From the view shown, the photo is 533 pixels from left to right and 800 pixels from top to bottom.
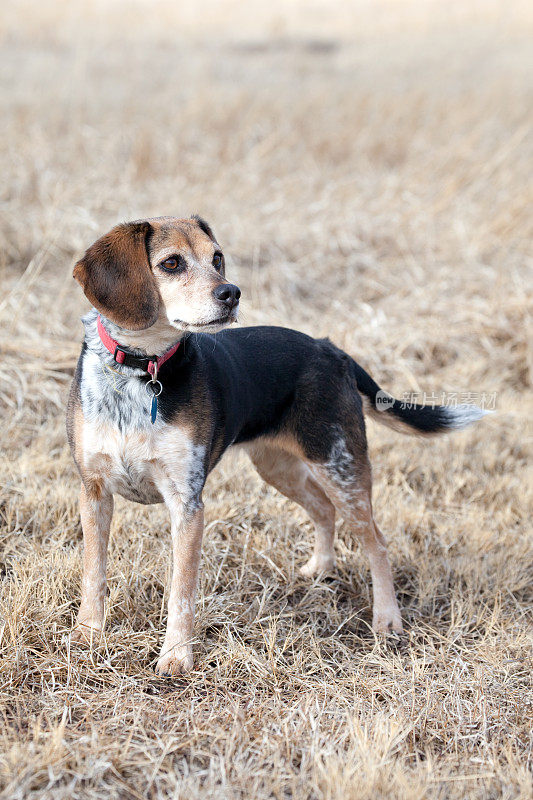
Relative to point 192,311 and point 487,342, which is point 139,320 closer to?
point 192,311

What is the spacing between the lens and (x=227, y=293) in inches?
120

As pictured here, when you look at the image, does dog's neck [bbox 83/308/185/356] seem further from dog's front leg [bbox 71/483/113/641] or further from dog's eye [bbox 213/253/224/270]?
dog's front leg [bbox 71/483/113/641]

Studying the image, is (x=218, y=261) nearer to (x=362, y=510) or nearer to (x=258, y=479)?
(x=362, y=510)

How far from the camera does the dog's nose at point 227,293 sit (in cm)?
303

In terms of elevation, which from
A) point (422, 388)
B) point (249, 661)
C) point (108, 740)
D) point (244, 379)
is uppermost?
point (244, 379)

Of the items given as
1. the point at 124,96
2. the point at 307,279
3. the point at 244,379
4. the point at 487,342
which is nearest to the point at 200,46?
the point at 124,96

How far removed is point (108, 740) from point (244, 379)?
1631 millimetres

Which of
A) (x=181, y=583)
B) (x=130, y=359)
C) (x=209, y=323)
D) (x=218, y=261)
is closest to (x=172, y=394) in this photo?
(x=130, y=359)

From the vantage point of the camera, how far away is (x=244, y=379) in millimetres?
3633

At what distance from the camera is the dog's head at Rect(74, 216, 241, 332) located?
9.95 feet

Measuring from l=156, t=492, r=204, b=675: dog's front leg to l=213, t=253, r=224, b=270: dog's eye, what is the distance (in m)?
0.98

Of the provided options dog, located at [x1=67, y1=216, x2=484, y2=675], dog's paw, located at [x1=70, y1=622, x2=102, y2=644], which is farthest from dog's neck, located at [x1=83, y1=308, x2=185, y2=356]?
dog's paw, located at [x1=70, y1=622, x2=102, y2=644]

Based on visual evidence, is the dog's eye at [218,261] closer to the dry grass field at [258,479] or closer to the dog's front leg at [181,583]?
the dog's front leg at [181,583]

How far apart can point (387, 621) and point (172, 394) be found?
65.0 inches
